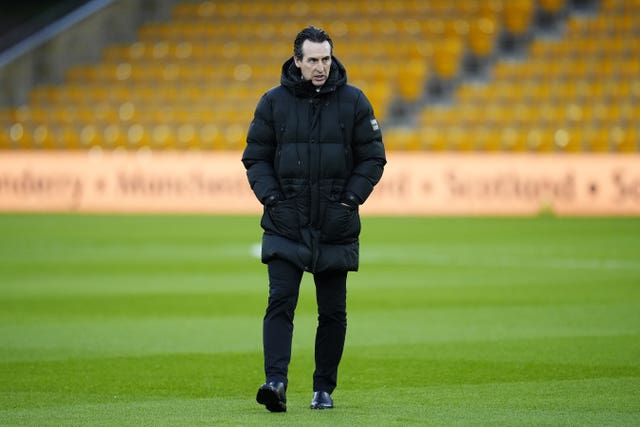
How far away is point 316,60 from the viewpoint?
24.7ft

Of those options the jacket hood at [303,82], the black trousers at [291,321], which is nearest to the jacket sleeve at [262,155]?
the jacket hood at [303,82]

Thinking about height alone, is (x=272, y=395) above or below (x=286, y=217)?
below

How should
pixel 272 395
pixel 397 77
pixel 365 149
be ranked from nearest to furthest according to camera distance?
pixel 272 395
pixel 365 149
pixel 397 77

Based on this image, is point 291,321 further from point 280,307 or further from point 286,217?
point 286,217

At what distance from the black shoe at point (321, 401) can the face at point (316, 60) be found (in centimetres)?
170

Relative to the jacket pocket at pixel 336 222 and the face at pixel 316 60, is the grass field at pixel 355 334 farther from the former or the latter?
the face at pixel 316 60

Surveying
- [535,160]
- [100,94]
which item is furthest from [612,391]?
[100,94]

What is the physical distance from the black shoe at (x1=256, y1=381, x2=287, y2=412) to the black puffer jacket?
0.65m

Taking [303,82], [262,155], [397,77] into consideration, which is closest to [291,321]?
[262,155]

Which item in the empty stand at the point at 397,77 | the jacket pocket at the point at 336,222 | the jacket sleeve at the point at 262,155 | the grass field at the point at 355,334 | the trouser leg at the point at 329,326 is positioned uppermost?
the empty stand at the point at 397,77

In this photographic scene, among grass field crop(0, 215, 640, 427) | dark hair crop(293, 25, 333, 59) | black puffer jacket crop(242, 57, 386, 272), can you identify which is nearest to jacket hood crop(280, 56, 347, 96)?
black puffer jacket crop(242, 57, 386, 272)

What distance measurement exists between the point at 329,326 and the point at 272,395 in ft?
2.13

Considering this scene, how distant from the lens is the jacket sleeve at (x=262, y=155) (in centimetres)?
760

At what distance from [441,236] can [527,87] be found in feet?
34.9
